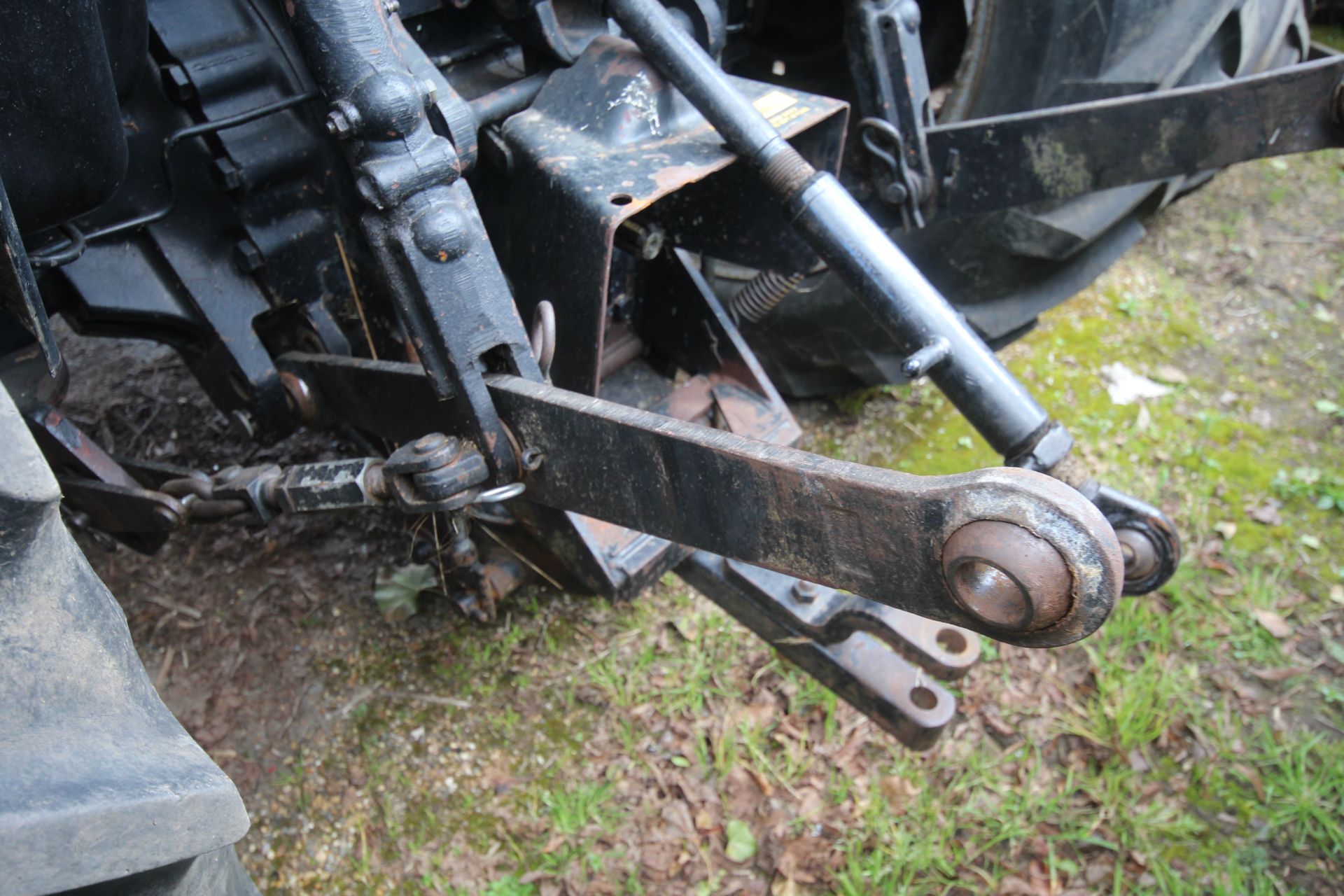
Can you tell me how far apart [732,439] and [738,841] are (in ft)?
3.73

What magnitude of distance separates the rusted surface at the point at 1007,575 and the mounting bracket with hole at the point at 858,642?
2.50 ft

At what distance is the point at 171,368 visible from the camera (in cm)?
267

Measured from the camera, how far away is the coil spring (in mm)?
1914

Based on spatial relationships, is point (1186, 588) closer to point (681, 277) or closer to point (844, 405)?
point (844, 405)

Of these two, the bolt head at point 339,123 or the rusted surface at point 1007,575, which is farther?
the bolt head at point 339,123

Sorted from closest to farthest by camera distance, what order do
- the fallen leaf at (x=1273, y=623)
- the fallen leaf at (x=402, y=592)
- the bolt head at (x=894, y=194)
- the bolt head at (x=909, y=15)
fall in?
the bolt head at (x=909, y=15) → the bolt head at (x=894, y=194) → the fallen leaf at (x=402, y=592) → the fallen leaf at (x=1273, y=623)

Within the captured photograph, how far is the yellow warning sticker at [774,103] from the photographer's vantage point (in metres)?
1.54

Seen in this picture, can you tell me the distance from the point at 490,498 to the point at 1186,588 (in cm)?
179

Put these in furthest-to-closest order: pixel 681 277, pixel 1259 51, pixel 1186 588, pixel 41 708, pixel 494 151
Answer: pixel 1186 588, pixel 1259 51, pixel 681 277, pixel 494 151, pixel 41 708

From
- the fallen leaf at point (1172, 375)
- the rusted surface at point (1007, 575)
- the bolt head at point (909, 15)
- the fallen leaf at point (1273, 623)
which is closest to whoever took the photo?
the rusted surface at point (1007, 575)

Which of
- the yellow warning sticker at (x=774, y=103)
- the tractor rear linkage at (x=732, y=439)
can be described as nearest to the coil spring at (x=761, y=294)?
the tractor rear linkage at (x=732, y=439)

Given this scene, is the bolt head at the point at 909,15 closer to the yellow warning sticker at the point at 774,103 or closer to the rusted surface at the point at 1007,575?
the yellow warning sticker at the point at 774,103

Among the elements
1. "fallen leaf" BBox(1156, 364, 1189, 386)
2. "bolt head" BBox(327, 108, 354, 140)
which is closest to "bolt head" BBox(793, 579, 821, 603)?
"bolt head" BBox(327, 108, 354, 140)

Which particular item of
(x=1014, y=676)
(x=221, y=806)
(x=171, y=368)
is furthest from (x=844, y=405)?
(x=221, y=806)
